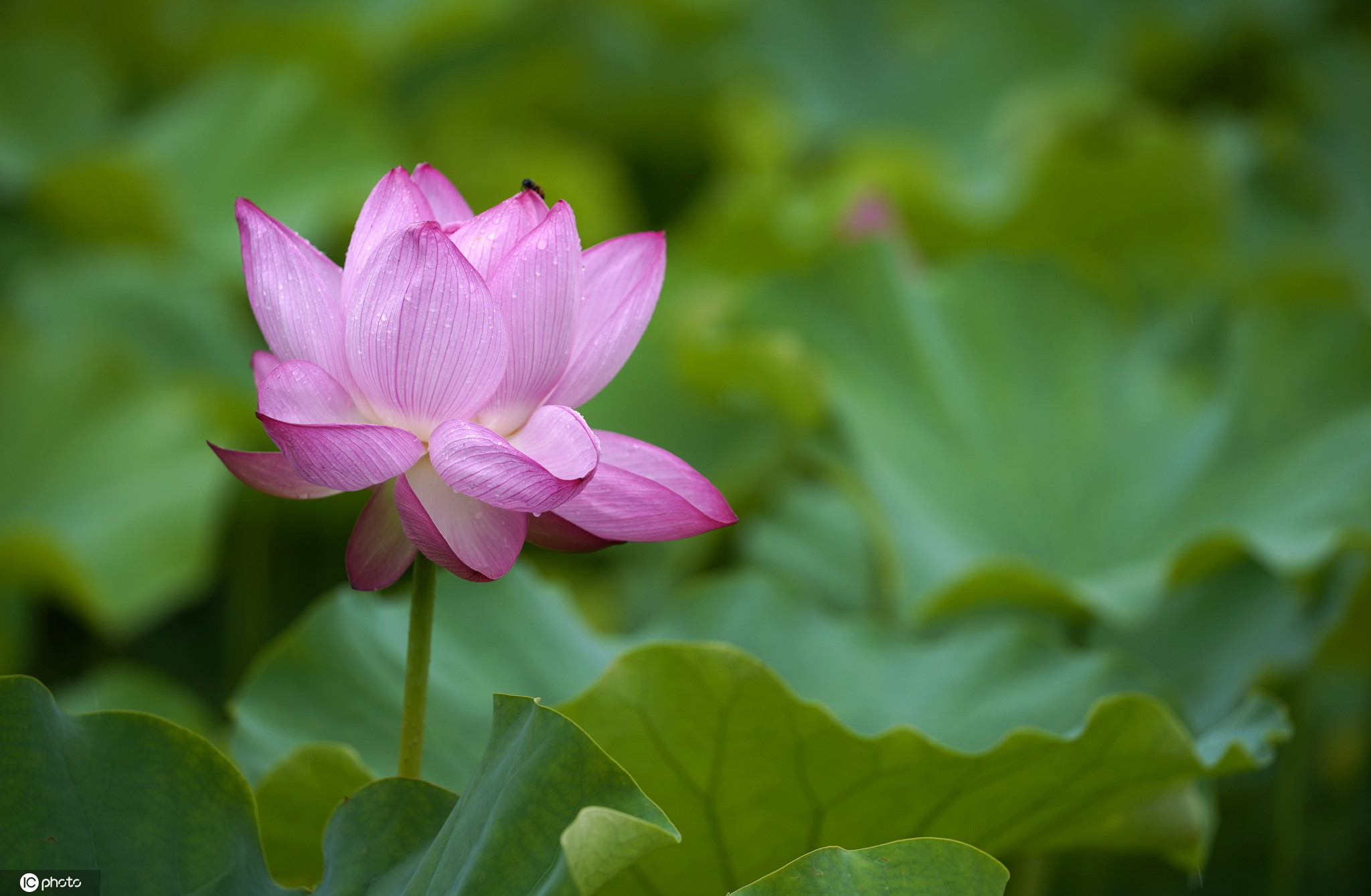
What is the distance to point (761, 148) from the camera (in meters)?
2.06

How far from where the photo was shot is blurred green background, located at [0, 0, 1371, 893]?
1.12m

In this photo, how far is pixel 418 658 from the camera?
51 centimetres

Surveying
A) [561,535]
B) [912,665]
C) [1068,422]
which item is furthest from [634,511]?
[1068,422]

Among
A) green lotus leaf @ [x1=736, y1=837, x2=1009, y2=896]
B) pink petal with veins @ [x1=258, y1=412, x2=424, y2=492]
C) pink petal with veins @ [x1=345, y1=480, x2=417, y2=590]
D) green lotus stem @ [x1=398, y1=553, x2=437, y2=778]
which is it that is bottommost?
green lotus leaf @ [x1=736, y1=837, x2=1009, y2=896]

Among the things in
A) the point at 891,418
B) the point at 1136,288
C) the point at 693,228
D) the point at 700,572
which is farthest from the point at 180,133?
the point at 1136,288

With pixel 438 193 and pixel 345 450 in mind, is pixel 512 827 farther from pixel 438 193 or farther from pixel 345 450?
pixel 438 193

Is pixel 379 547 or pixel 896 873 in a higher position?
pixel 379 547

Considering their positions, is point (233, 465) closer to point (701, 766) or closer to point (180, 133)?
point (701, 766)

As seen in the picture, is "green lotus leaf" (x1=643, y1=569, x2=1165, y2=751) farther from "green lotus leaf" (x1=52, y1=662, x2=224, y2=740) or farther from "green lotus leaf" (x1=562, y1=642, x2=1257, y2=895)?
"green lotus leaf" (x1=52, y1=662, x2=224, y2=740)

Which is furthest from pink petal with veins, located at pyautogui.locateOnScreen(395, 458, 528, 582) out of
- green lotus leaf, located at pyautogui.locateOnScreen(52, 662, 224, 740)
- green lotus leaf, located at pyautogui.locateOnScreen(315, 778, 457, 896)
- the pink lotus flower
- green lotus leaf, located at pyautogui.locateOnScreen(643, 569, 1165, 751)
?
green lotus leaf, located at pyautogui.locateOnScreen(52, 662, 224, 740)

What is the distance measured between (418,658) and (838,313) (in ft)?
2.90

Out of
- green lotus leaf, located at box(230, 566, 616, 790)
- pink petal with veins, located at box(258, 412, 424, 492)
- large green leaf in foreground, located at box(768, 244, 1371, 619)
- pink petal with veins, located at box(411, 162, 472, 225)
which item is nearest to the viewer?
pink petal with veins, located at box(258, 412, 424, 492)

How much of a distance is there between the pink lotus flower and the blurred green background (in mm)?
408

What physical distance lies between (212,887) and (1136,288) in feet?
5.02
